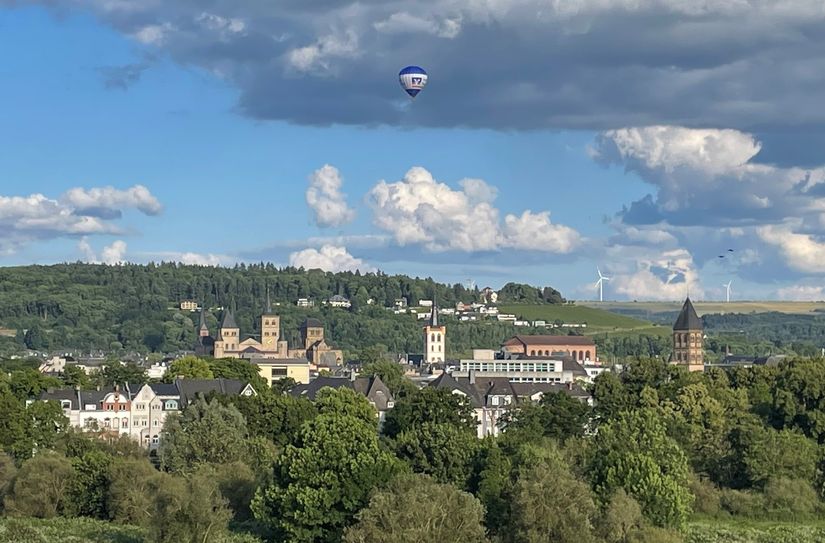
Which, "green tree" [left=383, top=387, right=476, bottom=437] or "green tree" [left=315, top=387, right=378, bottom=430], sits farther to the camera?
"green tree" [left=315, top=387, right=378, bottom=430]

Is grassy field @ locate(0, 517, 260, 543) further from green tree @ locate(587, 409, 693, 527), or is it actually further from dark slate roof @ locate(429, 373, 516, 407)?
dark slate roof @ locate(429, 373, 516, 407)

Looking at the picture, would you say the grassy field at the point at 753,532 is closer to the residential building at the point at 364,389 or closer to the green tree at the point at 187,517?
the green tree at the point at 187,517

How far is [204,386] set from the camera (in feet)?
456

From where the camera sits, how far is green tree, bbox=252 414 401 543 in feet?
233

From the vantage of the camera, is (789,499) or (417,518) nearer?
(417,518)

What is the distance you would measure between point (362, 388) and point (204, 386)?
1383 cm

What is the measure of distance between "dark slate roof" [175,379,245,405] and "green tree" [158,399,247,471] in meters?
32.0

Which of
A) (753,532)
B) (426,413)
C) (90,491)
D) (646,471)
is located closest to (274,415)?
(426,413)

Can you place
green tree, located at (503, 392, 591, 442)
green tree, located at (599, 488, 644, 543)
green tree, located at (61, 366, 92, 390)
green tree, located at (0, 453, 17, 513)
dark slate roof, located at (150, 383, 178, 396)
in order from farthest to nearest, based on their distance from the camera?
green tree, located at (61, 366, 92, 390), dark slate roof, located at (150, 383, 178, 396), green tree, located at (503, 392, 591, 442), green tree, located at (0, 453, 17, 513), green tree, located at (599, 488, 644, 543)

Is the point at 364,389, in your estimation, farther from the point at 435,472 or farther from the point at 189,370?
the point at 435,472

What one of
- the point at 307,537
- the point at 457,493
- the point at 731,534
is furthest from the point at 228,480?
the point at 731,534

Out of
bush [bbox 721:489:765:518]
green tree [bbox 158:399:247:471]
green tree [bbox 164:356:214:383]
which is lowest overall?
bush [bbox 721:489:765:518]

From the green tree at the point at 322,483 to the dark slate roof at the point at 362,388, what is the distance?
59.8 m

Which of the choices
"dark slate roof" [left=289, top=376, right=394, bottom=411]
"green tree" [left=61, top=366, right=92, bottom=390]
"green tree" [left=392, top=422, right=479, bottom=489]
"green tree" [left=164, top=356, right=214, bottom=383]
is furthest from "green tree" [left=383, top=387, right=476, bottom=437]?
"green tree" [left=164, top=356, right=214, bottom=383]
